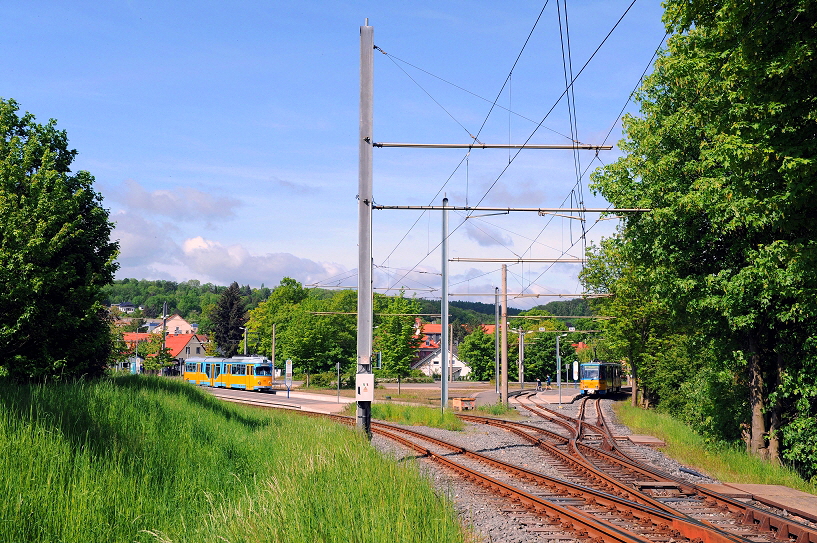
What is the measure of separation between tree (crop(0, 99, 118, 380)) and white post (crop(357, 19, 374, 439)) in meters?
11.2

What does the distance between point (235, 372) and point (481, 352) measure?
40270 millimetres

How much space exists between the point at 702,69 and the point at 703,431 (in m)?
12.5

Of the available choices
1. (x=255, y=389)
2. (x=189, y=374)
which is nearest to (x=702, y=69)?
(x=255, y=389)

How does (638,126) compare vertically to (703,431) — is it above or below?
above

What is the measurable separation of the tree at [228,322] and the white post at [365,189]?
93.5 meters

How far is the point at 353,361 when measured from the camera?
7938cm

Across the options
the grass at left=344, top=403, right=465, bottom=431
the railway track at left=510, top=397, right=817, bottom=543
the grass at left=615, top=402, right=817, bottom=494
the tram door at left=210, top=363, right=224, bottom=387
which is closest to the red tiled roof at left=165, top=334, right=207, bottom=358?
the tram door at left=210, top=363, right=224, bottom=387

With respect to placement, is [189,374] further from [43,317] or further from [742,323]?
[742,323]

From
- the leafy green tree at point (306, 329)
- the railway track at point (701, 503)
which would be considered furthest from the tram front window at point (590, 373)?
the railway track at point (701, 503)

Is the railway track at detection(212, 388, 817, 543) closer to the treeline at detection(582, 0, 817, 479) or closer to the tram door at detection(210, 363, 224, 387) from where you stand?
the treeline at detection(582, 0, 817, 479)

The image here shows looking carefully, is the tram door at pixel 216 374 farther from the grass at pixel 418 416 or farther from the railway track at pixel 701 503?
the railway track at pixel 701 503

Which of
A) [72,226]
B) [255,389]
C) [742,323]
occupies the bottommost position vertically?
[255,389]

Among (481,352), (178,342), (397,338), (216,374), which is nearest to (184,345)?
(178,342)

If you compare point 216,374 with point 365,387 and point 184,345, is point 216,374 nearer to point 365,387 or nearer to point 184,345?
point 365,387
